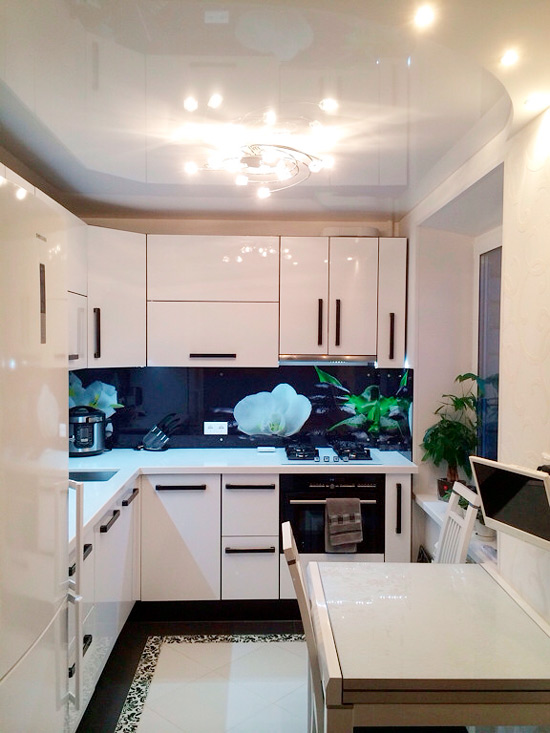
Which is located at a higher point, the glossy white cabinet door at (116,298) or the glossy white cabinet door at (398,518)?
the glossy white cabinet door at (116,298)

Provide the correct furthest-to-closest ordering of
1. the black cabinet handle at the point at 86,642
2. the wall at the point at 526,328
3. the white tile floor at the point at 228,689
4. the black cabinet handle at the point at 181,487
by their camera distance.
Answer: the black cabinet handle at the point at 181,487, the white tile floor at the point at 228,689, the black cabinet handle at the point at 86,642, the wall at the point at 526,328

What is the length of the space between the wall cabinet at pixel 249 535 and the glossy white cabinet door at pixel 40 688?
1423 mm

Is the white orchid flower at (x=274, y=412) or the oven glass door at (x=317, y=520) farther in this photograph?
the white orchid flower at (x=274, y=412)

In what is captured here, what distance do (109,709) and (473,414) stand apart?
247 cm

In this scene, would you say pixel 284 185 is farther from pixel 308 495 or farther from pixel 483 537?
pixel 483 537

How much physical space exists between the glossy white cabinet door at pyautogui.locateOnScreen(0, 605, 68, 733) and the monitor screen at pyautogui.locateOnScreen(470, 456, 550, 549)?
139 cm

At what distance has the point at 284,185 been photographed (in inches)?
108

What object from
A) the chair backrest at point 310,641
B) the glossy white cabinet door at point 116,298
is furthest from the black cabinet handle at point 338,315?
the chair backrest at point 310,641

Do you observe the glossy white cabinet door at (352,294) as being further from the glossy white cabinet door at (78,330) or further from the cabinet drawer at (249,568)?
the glossy white cabinet door at (78,330)

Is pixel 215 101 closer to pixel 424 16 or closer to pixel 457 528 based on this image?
pixel 424 16

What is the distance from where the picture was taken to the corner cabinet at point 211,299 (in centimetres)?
329

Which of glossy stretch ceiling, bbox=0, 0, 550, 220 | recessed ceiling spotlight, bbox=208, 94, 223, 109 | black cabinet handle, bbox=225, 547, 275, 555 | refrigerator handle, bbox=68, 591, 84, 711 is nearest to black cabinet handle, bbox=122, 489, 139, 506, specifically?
black cabinet handle, bbox=225, 547, 275, 555

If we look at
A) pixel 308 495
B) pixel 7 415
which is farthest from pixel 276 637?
pixel 7 415

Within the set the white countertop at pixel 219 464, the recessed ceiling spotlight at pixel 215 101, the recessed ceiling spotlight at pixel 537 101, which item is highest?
the recessed ceiling spotlight at pixel 215 101
